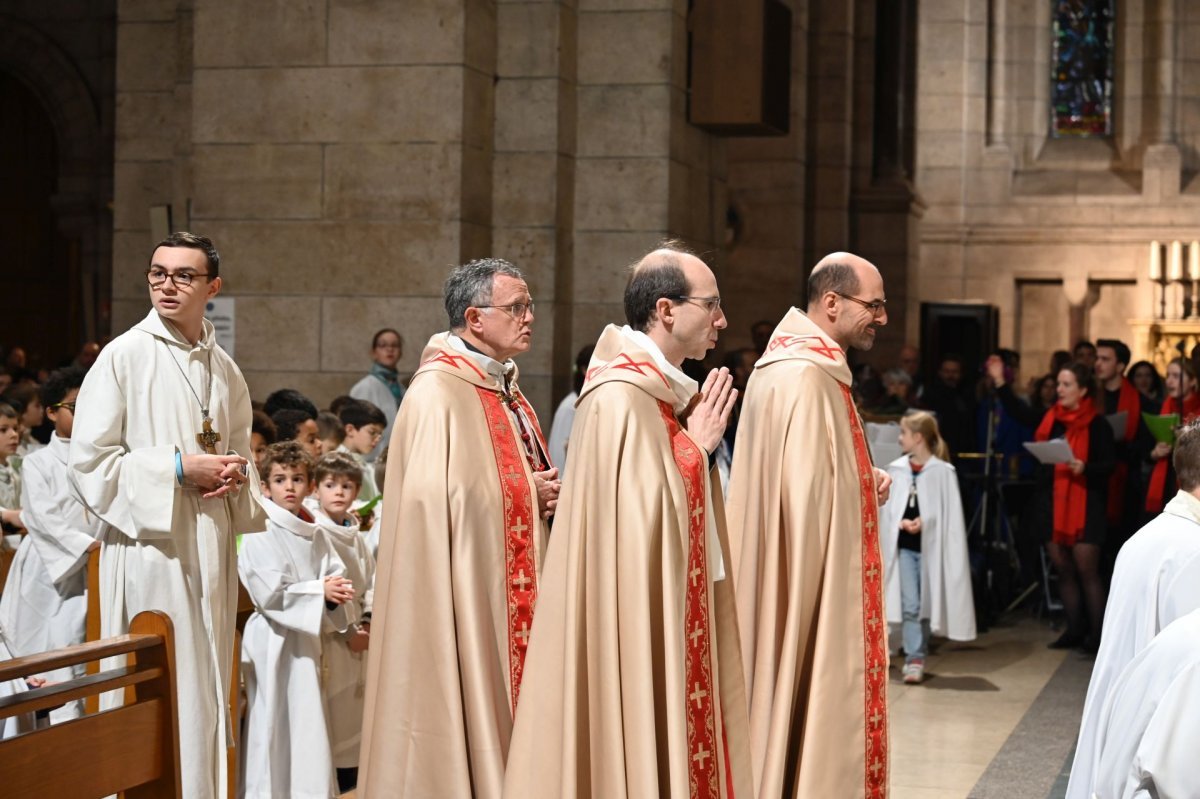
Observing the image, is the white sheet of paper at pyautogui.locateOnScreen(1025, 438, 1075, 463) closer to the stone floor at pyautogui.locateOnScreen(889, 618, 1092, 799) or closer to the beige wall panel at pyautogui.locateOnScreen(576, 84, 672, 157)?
the stone floor at pyautogui.locateOnScreen(889, 618, 1092, 799)

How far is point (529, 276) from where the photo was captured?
414 inches

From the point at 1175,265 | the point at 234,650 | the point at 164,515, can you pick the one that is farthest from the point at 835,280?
the point at 1175,265

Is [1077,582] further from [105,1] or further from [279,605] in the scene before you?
[105,1]

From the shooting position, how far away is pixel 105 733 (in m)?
3.48

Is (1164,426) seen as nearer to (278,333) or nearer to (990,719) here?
(990,719)

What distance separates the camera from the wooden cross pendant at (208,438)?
527 cm

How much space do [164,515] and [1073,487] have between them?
6.71 meters

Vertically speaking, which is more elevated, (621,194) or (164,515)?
(621,194)

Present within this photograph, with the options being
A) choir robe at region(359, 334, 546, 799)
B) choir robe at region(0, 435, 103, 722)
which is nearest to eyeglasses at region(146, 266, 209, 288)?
choir robe at region(359, 334, 546, 799)

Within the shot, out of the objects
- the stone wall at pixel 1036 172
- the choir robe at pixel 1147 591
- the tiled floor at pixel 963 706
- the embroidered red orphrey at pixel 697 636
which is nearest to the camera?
the embroidered red orphrey at pixel 697 636

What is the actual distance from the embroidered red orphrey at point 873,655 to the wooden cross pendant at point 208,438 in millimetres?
2011

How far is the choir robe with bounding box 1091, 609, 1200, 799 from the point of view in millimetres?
3539

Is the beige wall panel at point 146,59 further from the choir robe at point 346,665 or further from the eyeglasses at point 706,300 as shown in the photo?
the eyeglasses at point 706,300

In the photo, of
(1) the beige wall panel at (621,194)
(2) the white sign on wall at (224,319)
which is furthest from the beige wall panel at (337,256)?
(1) the beige wall panel at (621,194)
